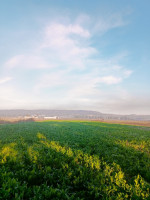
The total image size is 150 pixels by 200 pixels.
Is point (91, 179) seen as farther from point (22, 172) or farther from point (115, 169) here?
point (22, 172)

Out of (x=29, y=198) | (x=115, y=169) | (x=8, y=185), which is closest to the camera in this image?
(x=29, y=198)

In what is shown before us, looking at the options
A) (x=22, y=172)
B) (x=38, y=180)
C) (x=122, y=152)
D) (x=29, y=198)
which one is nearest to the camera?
(x=29, y=198)

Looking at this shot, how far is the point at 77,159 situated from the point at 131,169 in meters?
3.14

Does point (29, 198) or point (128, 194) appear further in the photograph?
point (128, 194)

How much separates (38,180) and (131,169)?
5034mm

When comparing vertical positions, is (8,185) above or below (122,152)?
above

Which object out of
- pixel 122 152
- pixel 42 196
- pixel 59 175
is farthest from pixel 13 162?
pixel 122 152

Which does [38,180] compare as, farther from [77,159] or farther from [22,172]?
[77,159]

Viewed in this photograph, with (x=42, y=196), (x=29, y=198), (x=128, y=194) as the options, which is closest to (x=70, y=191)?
(x=42, y=196)

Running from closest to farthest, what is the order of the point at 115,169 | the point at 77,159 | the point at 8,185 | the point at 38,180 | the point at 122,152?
the point at 8,185 → the point at 38,180 → the point at 115,169 → the point at 77,159 → the point at 122,152

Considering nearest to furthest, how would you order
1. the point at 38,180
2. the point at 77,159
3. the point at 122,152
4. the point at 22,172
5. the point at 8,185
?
the point at 8,185, the point at 38,180, the point at 22,172, the point at 77,159, the point at 122,152

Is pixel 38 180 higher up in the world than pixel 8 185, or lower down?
lower down

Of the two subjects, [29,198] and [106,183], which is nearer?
[29,198]

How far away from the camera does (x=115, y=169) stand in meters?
6.15
